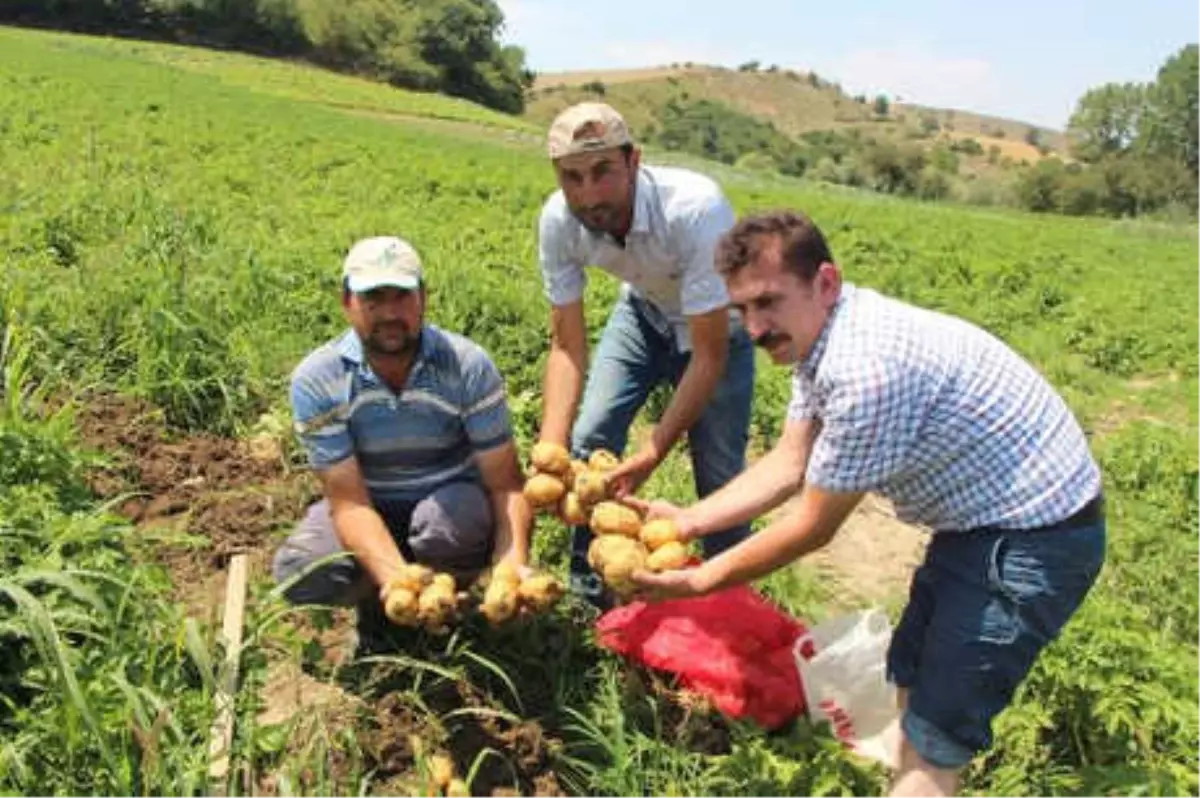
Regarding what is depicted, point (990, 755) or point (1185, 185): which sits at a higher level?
point (1185, 185)

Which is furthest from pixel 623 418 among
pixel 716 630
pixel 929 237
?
pixel 929 237

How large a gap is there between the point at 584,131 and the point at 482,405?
91 centimetres

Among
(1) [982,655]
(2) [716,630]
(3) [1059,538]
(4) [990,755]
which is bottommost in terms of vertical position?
(4) [990,755]

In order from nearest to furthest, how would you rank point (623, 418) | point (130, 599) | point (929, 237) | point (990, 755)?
point (130, 599)
point (990, 755)
point (623, 418)
point (929, 237)

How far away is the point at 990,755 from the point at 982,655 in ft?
2.90

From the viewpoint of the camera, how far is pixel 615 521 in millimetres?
3338

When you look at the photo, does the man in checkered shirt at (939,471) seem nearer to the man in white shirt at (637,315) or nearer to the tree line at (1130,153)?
the man in white shirt at (637,315)

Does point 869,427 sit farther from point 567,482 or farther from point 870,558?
point 870,558

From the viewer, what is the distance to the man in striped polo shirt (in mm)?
3270

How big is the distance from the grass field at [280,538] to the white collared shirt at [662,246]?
1.18 meters

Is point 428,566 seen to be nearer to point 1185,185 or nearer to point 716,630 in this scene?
point 716,630

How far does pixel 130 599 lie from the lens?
296cm

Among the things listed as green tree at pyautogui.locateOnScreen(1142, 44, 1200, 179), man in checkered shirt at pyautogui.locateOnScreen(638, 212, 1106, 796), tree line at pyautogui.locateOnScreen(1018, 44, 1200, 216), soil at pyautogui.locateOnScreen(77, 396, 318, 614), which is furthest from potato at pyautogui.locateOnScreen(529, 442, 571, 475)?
green tree at pyautogui.locateOnScreen(1142, 44, 1200, 179)

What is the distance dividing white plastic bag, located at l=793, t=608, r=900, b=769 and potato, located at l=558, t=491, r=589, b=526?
791 millimetres
